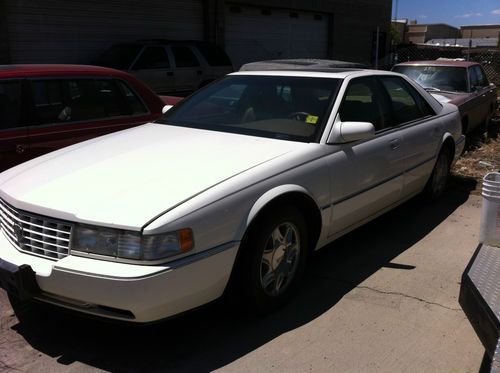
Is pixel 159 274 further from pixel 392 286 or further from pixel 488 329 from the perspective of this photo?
pixel 392 286

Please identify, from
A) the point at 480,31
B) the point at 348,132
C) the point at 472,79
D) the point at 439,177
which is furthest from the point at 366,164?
the point at 480,31

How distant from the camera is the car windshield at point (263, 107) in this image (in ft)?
12.9

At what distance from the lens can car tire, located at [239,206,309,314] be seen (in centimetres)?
318

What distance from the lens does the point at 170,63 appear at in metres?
11.4

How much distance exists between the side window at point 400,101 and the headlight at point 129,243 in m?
2.68

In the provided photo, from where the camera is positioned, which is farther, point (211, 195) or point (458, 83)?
point (458, 83)

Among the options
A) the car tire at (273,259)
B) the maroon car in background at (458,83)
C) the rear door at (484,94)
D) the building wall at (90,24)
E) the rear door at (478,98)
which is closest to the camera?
the car tire at (273,259)

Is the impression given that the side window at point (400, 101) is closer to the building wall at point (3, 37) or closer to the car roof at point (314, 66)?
the car roof at point (314, 66)

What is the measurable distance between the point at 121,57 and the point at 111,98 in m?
6.15

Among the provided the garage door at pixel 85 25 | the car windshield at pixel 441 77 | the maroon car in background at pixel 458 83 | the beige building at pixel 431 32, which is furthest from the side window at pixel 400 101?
the beige building at pixel 431 32

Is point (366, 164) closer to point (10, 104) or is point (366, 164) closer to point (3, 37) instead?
point (10, 104)

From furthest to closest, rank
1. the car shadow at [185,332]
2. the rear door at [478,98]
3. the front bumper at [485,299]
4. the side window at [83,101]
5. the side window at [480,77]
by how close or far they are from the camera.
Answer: the side window at [480,77]
the rear door at [478,98]
the side window at [83,101]
the car shadow at [185,332]
the front bumper at [485,299]

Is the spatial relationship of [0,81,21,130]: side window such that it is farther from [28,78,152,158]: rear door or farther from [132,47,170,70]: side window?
[132,47,170,70]: side window

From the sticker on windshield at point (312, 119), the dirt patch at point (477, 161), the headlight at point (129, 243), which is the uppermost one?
the sticker on windshield at point (312, 119)
